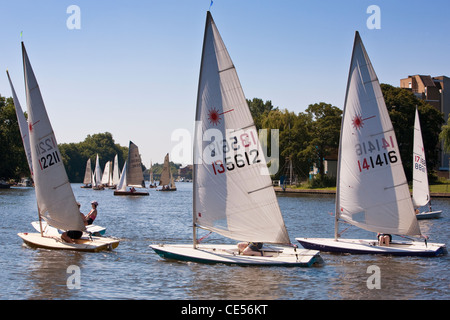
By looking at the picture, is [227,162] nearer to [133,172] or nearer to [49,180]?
[49,180]

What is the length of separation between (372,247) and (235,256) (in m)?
6.47

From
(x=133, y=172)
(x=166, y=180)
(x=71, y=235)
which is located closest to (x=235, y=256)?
(x=71, y=235)

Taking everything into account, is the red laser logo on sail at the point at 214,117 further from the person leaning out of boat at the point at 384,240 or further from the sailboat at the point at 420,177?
the sailboat at the point at 420,177

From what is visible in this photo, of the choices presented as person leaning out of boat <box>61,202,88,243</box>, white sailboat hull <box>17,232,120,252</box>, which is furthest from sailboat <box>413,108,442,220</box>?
person leaning out of boat <box>61,202,88,243</box>

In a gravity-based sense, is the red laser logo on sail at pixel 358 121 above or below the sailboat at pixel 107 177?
above

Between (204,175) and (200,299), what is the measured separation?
4.93m

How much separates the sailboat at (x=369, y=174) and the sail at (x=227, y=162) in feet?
15.5

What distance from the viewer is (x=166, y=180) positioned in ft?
341

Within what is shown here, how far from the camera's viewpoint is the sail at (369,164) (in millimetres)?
22156

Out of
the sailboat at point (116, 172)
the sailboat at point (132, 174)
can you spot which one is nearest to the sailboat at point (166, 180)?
the sailboat at point (116, 172)

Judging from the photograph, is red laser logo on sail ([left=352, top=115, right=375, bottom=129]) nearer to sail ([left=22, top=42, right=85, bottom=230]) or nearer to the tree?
sail ([left=22, top=42, right=85, bottom=230])

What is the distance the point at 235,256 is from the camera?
19031 millimetres
